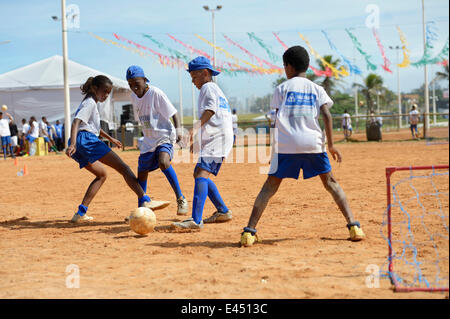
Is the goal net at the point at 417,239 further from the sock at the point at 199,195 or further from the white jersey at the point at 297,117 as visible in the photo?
the sock at the point at 199,195

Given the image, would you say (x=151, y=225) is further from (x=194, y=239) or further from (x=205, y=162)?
(x=205, y=162)

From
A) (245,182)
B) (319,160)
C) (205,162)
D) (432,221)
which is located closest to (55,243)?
(205,162)

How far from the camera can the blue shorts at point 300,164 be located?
4.71 metres

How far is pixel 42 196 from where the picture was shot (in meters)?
9.27

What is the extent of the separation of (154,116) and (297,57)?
228 cm

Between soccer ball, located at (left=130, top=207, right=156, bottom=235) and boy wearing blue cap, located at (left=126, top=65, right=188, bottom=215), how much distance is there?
933 millimetres

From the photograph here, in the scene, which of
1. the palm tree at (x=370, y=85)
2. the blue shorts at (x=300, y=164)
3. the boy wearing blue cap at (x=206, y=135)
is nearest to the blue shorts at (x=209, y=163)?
the boy wearing blue cap at (x=206, y=135)

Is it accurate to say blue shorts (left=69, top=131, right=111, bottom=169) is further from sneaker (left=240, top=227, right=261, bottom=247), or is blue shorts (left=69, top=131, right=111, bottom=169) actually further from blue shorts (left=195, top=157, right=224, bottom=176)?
sneaker (left=240, top=227, right=261, bottom=247)

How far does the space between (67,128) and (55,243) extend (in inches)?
717

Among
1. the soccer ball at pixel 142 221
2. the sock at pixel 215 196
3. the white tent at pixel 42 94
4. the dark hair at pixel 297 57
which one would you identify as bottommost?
the soccer ball at pixel 142 221

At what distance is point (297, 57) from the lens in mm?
4727

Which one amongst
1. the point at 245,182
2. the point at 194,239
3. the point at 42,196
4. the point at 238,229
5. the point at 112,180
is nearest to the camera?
the point at 194,239

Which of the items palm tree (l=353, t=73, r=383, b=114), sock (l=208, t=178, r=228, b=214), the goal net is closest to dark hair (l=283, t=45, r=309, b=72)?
the goal net

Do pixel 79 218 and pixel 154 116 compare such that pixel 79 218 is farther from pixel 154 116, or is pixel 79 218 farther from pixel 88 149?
pixel 154 116
